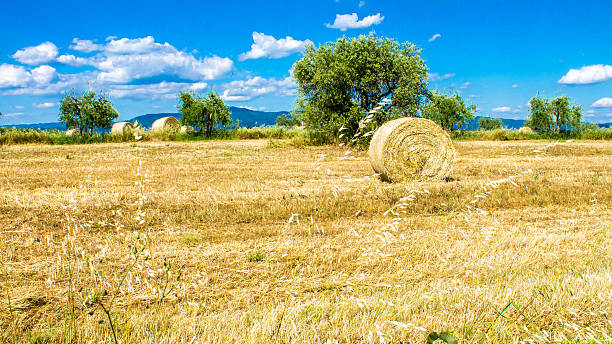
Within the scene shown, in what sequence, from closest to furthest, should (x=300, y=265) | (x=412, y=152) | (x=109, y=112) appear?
(x=300, y=265), (x=412, y=152), (x=109, y=112)

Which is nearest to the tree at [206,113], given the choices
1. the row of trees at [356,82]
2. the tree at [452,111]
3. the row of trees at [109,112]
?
the row of trees at [109,112]

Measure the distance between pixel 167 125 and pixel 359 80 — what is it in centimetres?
1960

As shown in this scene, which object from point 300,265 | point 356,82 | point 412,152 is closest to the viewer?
point 300,265

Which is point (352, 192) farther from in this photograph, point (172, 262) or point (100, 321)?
point (100, 321)

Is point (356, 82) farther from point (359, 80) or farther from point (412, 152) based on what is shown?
point (412, 152)

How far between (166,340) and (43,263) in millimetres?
2621

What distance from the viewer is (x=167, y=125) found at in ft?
111

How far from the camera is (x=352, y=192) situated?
8.05 metres

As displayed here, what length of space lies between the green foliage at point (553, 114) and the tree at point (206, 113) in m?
29.7

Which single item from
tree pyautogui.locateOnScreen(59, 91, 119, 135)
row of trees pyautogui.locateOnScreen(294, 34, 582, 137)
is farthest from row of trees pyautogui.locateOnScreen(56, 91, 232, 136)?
row of trees pyautogui.locateOnScreen(294, 34, 582, 137)

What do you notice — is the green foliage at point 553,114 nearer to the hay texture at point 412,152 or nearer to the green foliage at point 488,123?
the green foliage at point 488,123

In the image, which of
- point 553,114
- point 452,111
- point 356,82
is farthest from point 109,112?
point 553,114

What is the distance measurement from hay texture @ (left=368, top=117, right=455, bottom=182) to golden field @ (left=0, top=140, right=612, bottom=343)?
1.74 meters

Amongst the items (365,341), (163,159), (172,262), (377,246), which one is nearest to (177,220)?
(172,262)
